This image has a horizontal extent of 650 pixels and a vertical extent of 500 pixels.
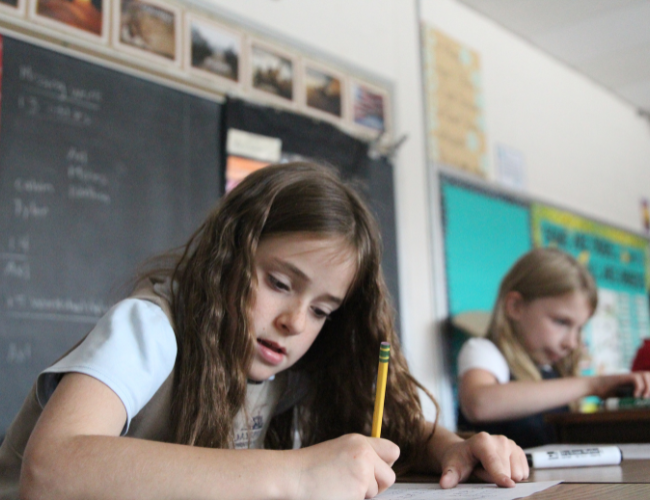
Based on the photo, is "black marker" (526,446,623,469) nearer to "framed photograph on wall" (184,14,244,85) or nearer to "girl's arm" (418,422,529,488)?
"girl's arm" (418,422,529,488)

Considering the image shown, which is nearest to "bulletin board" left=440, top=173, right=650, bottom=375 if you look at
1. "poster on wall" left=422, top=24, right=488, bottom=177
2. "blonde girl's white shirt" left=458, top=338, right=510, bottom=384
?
"poster on wall" left=422, top=24, right=488, bottom=177

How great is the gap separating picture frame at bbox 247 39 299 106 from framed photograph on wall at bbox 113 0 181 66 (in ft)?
0.88

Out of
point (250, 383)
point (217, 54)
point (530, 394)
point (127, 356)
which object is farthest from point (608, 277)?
point (127, 356)

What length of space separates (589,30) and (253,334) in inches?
110

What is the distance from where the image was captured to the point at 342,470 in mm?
631

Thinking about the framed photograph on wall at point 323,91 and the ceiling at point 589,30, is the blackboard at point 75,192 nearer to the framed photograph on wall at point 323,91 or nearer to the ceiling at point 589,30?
the framed photograph on wall at point 323,91

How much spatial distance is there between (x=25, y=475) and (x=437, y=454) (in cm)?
55

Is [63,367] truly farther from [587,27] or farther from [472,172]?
[587,27]

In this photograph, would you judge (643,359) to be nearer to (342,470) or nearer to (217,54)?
(342,470)

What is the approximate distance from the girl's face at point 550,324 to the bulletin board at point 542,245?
71cm

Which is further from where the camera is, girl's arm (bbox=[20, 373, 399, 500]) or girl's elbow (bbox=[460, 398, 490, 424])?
girl's elbow (bbox=[460, 398, 490, 424])

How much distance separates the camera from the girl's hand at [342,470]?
61cm

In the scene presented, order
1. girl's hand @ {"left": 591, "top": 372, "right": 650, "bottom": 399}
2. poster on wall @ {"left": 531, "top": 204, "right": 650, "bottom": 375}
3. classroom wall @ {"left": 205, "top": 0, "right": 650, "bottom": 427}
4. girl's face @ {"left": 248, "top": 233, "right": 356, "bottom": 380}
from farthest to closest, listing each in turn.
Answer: poster on wall @ {"left": 531, "top": 204, "right": 650, "bottom": 375} < classroom wall @ {"left": 205, "top": 0, "right": 650, "bottom": 427} < girl's hand @ {"left": 591, "top": 372, "right": 650, "bottom": 399} < girl's face @ {"left": 248, "top": 233, "right": 356, "bottom": 380}

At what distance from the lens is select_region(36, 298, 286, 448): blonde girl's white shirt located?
723mm
